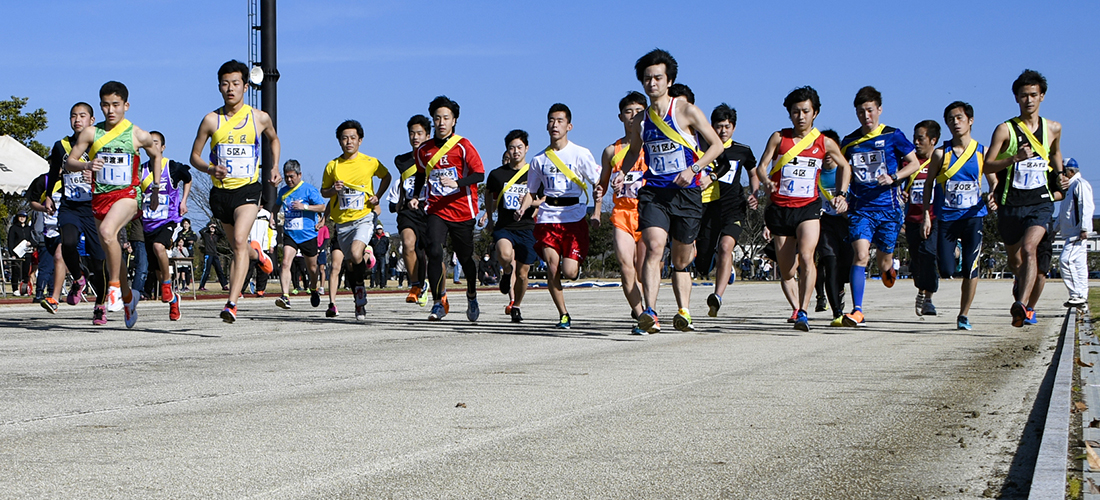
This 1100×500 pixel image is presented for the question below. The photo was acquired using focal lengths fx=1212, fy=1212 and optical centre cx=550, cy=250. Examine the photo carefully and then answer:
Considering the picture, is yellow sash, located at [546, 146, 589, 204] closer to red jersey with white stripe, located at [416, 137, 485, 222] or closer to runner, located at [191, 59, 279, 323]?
red jersey with white stripe, located at [416, 137, 485, 222]

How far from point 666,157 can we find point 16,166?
1323 cm

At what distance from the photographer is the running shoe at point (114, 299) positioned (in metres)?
10.4

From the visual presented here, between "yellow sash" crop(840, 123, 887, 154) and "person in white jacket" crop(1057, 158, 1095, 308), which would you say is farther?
"yellow sash" crop(840, 123, 887, 154)

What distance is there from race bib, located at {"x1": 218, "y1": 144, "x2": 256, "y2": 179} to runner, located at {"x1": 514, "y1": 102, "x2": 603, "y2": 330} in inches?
100

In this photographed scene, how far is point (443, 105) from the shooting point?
39.8 feet

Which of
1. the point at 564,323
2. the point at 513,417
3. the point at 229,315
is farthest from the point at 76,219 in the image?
the point at 513,417

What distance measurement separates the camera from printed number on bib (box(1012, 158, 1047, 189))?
409 inches

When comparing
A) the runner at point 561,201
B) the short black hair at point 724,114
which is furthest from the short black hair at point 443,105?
the short black hair at point 724,114

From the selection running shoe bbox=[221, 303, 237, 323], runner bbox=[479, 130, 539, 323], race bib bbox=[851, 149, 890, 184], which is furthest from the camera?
runner bbox=[479, 130, 539, 323]

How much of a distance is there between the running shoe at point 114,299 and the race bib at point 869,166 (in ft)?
23.1

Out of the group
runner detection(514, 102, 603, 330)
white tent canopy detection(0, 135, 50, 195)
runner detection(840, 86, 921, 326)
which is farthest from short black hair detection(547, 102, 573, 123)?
white tent canopy detection(0, 135, 50, 195)

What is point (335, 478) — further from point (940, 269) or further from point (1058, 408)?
point (940, 269)

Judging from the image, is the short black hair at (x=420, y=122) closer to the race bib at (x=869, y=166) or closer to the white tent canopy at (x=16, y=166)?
the race bib at (x=869, y=166)

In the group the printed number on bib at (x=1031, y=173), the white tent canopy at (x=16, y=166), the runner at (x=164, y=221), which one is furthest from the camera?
the white tent canopy at (x=16, y=166)
